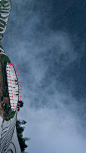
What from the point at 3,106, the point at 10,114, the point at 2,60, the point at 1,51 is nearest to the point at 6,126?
the point at 10,114

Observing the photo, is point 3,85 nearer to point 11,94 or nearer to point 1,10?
point 11,94

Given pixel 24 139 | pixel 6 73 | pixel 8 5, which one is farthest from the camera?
pixel 24 139

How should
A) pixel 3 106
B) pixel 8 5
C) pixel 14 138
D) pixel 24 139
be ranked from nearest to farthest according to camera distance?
pixel 3 106 < pixel 8 5 < pixel 14 138 < pixel 24 139

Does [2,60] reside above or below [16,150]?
above

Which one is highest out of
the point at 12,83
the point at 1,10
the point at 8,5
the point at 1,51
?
the point at 8,5

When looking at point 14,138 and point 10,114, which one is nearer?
point 10,114

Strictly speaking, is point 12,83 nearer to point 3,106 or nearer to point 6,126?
point 3,106

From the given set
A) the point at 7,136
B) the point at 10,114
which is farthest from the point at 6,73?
the point at 7,136

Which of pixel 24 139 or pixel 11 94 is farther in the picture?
pixel 24 139

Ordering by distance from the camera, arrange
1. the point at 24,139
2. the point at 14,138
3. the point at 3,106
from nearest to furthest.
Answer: the point at 3,106, the point at 14,138, the point at 24,139
